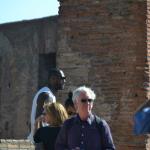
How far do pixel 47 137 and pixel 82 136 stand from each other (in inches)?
20.1

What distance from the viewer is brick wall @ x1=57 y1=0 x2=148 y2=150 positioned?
9.33 metres

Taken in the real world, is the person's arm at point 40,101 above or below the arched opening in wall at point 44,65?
below

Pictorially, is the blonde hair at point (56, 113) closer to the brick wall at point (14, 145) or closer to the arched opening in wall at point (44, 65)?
the brick wall at point (14, 145)

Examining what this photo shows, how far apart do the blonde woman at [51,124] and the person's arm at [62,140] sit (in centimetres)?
28

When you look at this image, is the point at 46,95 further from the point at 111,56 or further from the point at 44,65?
the point at 44,65

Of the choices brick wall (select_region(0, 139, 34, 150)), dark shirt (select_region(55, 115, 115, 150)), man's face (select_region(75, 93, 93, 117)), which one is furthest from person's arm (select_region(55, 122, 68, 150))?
brick wall (select_region(0, 139, 34, 150))

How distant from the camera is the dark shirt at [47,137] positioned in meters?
5.52

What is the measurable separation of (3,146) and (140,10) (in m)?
3.42

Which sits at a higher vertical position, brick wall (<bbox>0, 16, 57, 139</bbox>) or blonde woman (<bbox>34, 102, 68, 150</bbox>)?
brick wall (<bbox>0, 16, 57, 139</bbox>)

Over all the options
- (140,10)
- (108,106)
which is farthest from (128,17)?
(108,106)

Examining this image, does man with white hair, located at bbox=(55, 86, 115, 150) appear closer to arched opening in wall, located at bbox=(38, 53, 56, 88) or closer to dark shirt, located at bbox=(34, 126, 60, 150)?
dark shirt, located at bbox=(34, 126, 60, 150)

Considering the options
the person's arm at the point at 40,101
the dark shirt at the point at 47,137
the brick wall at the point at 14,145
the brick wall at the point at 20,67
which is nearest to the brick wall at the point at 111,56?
the brick wall at the point at 14,145

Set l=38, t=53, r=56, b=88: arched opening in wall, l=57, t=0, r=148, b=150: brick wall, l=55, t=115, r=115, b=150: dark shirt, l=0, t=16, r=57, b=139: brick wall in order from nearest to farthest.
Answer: l=55, t=115, r=115, b=150: dark shirt, l=57, t=0, r=148, b=150: brick wall, l=38, t=53, r=56, b=88: arched opening in wall, l=0, t=16, r=57, b=139: brick wall

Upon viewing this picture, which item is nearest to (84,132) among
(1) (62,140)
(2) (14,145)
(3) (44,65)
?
(1) (62,140)
